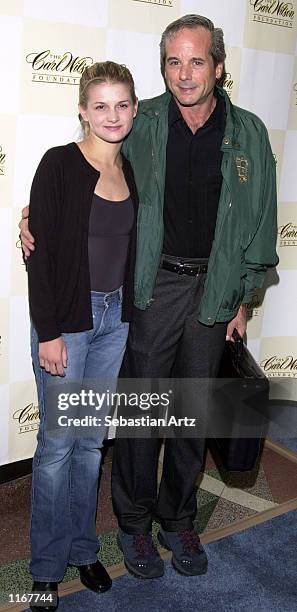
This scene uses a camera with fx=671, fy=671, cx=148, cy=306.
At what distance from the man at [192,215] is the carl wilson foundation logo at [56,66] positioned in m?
0.45

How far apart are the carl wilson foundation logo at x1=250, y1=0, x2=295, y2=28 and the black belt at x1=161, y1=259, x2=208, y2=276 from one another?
57.1 inches

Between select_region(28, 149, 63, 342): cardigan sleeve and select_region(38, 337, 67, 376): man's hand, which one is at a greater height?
select_region(28, 149, 63, 342): cardigan sleeve

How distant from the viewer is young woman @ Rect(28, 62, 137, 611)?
2109 millimetres

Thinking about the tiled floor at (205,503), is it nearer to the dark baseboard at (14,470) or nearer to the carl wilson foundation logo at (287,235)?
the dark baseboard at (14,470)

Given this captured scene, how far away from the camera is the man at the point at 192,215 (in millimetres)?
2342

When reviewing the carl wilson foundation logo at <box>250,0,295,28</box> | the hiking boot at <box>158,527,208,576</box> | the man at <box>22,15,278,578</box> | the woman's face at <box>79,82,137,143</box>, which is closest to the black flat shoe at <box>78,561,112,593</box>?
the man at <box>22,15,278,578</box>

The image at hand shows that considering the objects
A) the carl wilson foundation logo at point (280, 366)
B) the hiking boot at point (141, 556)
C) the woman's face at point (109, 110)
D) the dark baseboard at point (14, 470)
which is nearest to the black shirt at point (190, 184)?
the woman's face at point (109, 110)

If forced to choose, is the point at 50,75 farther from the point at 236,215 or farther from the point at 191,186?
the point at 236,215

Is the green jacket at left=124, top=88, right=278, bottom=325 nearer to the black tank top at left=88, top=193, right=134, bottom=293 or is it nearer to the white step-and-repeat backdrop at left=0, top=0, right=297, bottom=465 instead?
the black tank top at left=88, top=193, right=134, bottom=293

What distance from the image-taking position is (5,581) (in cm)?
255

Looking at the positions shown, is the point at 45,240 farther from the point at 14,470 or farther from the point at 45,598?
the point at 14,470

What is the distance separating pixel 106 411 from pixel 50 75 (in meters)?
1.38

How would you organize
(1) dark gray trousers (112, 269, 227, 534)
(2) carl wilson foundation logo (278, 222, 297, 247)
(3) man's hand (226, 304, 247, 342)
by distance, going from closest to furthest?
(1) dark gray trousers (112, 269, 227, 534) < (3) man's hand (226, 304, 247, 342) < (2) carl wilson foundation logo (278, 222, 297, 247)

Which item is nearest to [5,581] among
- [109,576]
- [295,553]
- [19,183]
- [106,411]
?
[109,576]
